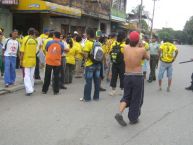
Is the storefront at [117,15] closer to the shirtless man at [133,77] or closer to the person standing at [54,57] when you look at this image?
the person standing at [54,57]

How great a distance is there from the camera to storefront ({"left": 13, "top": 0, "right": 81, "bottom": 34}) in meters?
18.5

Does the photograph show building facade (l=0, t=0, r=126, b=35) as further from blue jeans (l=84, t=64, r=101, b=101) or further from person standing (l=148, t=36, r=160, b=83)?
blue jeans (l=84, t=64, r=101, b=101)

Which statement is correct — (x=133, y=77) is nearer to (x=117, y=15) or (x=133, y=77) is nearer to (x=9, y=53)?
(x=9, y=53)

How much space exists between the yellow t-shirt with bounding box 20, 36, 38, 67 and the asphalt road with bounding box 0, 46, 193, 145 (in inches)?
34.8

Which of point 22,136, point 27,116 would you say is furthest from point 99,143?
point 27,116

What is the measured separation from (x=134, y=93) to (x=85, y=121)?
44.4 inches

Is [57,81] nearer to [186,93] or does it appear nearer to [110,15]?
[186,93]

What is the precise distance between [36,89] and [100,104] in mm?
2730

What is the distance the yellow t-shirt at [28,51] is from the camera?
10.0 metres

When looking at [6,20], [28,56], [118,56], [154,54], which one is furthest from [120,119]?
[6,20]

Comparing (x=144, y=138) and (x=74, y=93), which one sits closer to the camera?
(x=144, y=138)

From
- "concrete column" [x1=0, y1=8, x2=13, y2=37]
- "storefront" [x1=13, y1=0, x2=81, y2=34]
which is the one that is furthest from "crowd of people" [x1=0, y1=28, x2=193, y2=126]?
"concrete column" [x1=0, y1=8, x2=13, y2=37]

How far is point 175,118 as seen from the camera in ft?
26.6

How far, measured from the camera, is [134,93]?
730 centimetres
